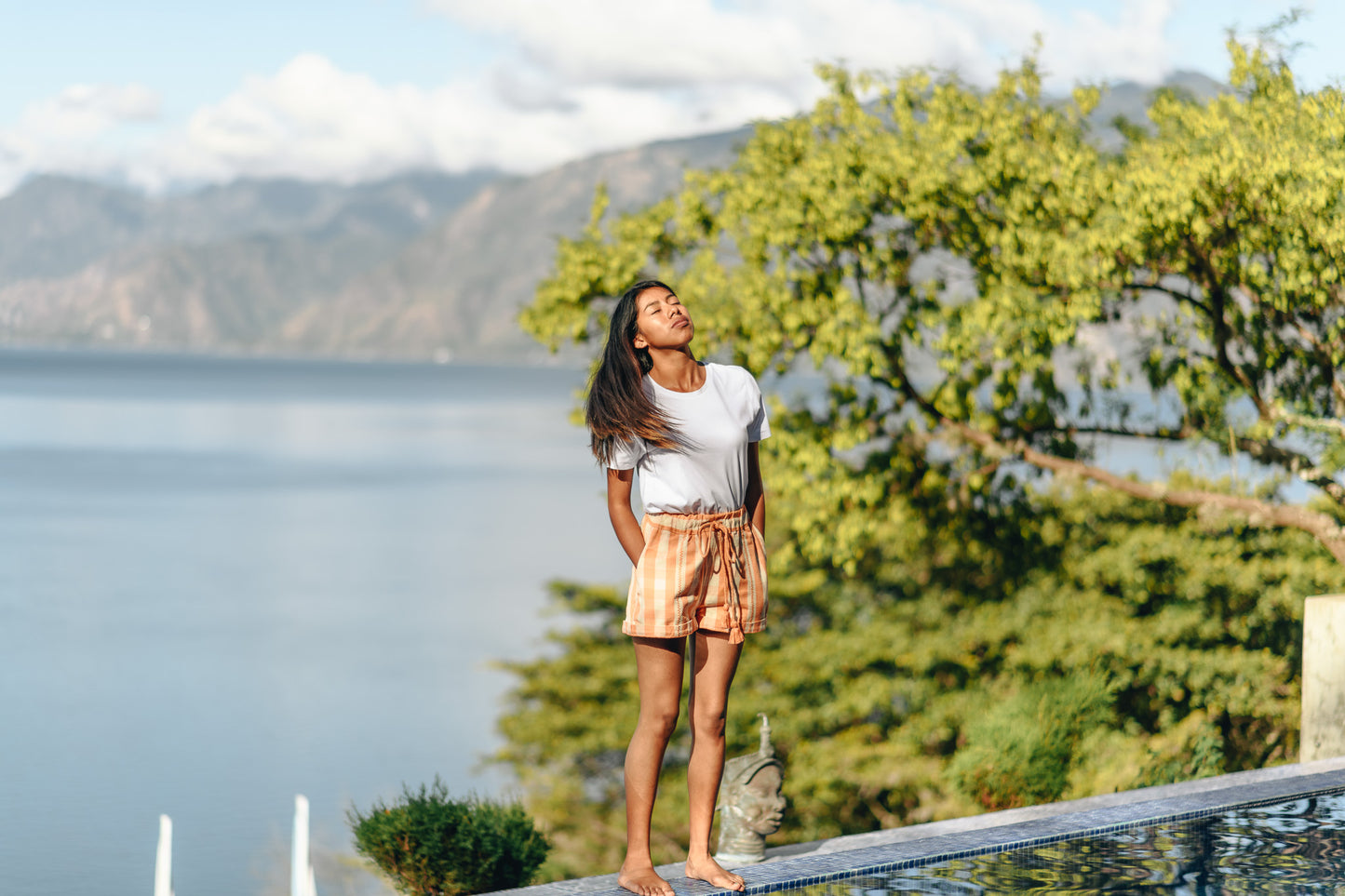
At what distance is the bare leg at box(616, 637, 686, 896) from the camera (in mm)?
4734

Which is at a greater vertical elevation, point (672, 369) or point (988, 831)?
point (672, 369)

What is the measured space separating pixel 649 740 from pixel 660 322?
140 centimetres

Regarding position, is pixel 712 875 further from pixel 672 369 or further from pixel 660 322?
pixel 660 322

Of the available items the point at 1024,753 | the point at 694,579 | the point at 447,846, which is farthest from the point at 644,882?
the point at 1024,753

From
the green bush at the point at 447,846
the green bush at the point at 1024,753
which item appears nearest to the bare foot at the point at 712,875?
the green bush at the point at 447,846

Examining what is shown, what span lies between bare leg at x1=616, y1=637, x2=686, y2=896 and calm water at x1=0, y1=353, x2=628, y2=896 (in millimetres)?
12532

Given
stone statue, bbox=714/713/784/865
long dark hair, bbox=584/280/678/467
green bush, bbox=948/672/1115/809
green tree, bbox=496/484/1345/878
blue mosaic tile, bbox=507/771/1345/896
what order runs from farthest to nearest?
green tree, bbox=496/484/1345/878 → green bush, bbox=948/672/1115/809 → stone statue, bbox=714/713/784/865 → blue mosaic tile, bbox=507/771/1345/896 → long dark hair, bbox=584/280/678/467

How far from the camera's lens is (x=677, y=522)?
15.4 feet

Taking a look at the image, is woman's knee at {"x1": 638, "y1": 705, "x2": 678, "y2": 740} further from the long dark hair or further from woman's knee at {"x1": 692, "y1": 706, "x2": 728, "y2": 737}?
the long dark hair

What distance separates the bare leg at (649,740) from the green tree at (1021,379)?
193 inches

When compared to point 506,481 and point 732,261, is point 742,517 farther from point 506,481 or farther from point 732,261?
point 506,481

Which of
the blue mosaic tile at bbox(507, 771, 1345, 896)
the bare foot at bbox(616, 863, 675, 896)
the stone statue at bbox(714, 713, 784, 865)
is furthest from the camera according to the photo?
the stone statue at bbox(714, 713, 784, 865)

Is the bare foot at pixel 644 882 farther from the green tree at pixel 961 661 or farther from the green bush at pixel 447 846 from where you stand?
the green tree at pixel 961 661

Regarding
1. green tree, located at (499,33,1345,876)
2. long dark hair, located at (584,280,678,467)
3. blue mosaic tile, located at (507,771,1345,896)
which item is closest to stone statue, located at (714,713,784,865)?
blue mosaic tile, located at (507,771,1345,896)
